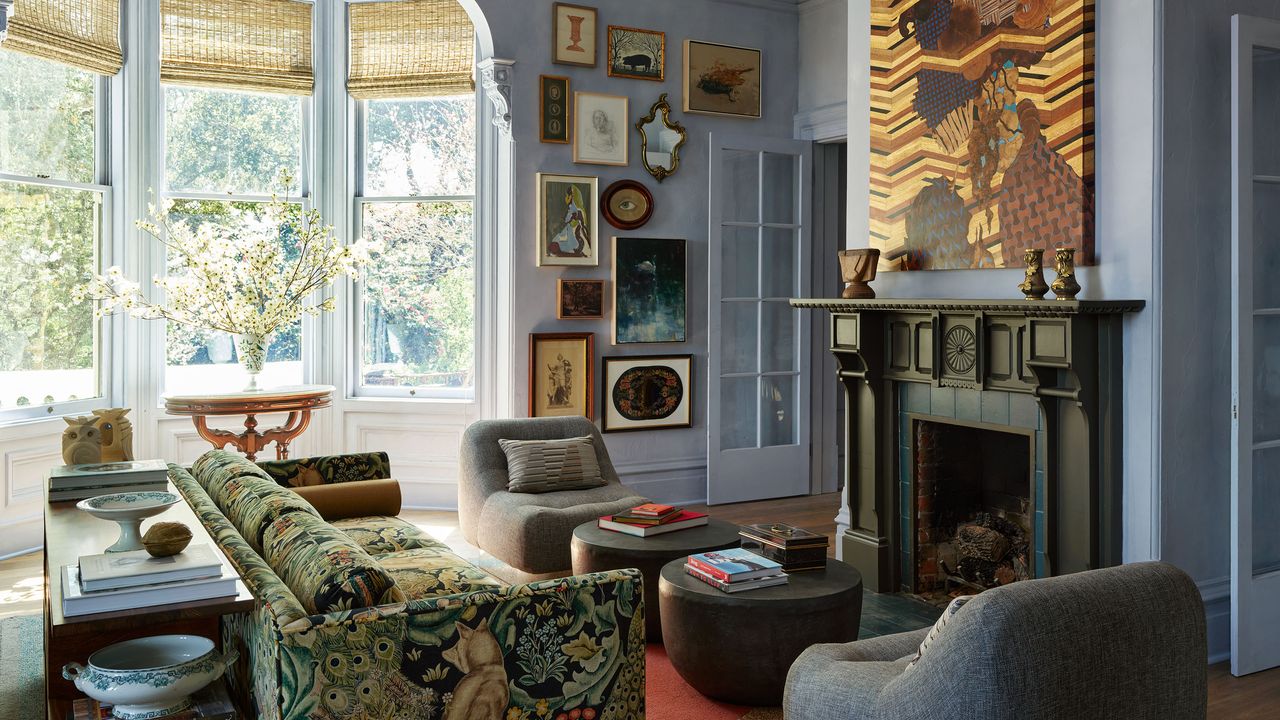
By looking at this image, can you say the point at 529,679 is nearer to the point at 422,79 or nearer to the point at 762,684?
the point at 762,684

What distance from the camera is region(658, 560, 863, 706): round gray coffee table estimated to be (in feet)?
10.2

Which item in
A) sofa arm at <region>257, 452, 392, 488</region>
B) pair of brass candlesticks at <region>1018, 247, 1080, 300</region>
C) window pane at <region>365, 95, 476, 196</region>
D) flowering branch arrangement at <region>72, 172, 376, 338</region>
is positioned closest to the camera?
pair of brass candlesticks at <region>1018, 247, 1080, 300</region>

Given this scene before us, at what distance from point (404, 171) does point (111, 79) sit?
5.60 ft

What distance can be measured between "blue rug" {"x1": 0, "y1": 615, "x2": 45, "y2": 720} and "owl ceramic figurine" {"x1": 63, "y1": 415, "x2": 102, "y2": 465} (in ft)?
1.98

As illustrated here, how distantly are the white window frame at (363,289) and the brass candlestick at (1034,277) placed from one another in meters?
3.54

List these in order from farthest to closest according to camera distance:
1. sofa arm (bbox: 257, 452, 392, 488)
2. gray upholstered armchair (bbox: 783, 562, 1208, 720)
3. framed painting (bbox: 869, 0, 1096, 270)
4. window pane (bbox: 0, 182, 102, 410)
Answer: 1. window pane (bbox: 0, 182, 102, 410)
2. sofa arm (bbox: 257, 452, 392, 488)
3. framed painting (bbox: 869, 0, 1096, 270)
4. gray upholstered armchair (bbox: 783, 562, 1208, 720)

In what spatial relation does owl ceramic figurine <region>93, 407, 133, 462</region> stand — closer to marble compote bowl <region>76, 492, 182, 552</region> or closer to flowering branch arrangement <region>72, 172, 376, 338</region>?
marble compote bowl <region>76, 492, 182, 552</region>

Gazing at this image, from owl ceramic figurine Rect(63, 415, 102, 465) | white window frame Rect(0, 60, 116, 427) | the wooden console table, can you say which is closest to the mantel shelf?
the wooden console table

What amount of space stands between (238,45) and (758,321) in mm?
3621

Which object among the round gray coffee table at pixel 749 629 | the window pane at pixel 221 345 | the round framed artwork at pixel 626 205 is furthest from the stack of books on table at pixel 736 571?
the window pane at pixel 221 345

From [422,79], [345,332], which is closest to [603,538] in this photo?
[345,332]

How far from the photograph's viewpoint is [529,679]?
7.49 ft

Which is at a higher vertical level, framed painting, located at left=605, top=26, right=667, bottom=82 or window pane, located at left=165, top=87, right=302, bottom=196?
framed painting, located at left=605, top=26, right=667, bottom=82

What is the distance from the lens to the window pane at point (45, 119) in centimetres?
527
